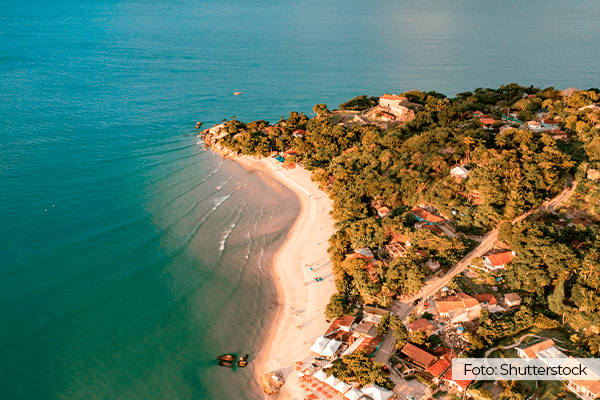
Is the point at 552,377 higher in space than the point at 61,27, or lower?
lower

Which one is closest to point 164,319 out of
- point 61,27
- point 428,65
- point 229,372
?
point 229,372

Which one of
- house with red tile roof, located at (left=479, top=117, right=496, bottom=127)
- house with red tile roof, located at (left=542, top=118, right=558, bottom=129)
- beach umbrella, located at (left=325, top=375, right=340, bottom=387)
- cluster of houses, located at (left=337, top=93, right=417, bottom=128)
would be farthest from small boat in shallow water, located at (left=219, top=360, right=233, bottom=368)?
house with red tile roof, located at (left=542, top=118, right=558, bottom=129)

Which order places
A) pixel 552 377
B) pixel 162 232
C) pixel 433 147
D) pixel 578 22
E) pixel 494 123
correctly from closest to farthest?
pixel 552 377 < pixel 162 232 < pixel 433 147 < pixel 494 123 < pixel 578 22

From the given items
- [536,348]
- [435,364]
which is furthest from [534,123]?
[435,364]

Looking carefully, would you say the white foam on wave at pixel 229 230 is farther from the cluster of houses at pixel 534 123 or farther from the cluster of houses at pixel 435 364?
the cluster of houses at pixel 534 123

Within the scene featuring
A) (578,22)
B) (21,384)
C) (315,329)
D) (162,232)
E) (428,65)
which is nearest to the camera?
(21,384)

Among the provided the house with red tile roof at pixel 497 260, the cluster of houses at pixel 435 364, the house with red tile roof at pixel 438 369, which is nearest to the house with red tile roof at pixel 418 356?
the cluster of houses at pixel 435 364

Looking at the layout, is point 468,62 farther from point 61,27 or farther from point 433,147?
point 61,27
